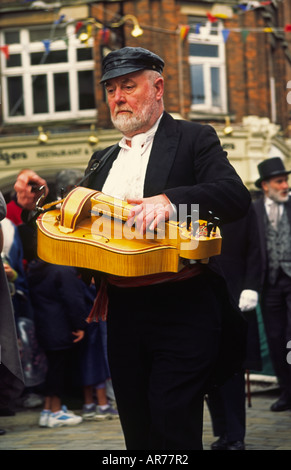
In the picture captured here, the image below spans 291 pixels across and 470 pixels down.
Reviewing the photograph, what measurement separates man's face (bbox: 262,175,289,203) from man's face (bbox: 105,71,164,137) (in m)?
4.26

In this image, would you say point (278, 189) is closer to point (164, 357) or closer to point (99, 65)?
point (164, 357)

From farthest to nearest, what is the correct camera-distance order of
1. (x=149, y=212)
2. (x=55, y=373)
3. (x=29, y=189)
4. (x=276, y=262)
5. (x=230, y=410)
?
1. (x=276, y=262)
2. (x=55, y=373)
3. (x=230, y=410)
4. (x=29, y=189)
5. (x=149, y=212)

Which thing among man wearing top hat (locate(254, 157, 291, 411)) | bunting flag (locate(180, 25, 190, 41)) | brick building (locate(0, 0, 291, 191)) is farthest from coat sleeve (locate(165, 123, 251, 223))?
brick building (locate(0, 0, 291, 191))

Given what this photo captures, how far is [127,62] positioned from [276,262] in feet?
14.1

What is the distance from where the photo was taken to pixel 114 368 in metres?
3.76

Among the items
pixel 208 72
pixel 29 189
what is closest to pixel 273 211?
pixel 29 189

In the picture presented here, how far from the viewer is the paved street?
19.7 ft

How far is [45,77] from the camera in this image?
21125 millimetres

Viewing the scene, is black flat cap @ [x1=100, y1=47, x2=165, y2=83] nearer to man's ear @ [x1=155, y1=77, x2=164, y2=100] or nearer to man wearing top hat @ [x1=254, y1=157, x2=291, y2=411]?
man's ear @ [x1=155, y1=77, x2=164, y2=100]

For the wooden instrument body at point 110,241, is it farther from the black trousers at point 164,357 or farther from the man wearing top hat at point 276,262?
the man wearing top hat at point 276,262

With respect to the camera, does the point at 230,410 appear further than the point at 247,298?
No

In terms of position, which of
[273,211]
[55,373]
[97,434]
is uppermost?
[273,211]

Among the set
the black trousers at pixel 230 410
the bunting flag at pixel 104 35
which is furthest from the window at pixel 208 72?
the black trousers at pixel 230 410
